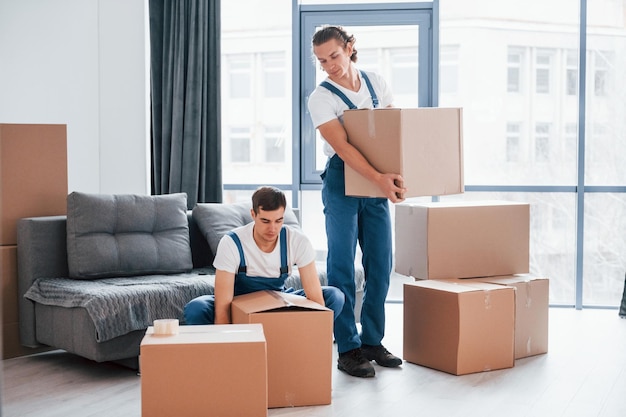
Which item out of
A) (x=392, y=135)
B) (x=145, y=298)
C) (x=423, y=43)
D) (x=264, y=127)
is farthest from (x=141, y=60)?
(x=392, y=135)

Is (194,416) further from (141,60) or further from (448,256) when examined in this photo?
(141,60)

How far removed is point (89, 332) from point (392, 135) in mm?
1398

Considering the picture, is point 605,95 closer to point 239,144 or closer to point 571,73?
point 571,73

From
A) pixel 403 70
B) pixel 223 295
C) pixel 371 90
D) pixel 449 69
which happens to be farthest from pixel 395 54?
pixel 223 295

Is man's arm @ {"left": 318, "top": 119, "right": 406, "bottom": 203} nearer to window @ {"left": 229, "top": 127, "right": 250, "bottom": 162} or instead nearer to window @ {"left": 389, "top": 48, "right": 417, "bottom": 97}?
window @ {"left": 389, "top": 48, "right": 417, "bottom": 97}

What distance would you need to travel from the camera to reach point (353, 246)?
3.05m

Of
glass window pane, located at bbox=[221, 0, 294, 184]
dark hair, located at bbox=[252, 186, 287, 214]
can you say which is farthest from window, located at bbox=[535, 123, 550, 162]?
dark hair, located at bbox=[252, 186, 287, 214]

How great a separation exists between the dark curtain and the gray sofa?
0.92m

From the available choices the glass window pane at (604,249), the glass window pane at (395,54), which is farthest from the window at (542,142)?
Answer: the glass window pane at (395,54)

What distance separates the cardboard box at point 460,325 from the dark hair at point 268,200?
82cm

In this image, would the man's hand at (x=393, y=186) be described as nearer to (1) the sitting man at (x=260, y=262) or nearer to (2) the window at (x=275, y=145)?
(1) the sitting man at (x=260, y=262)

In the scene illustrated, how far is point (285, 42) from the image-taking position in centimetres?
498

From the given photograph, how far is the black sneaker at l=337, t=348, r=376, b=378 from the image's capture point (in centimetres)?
298

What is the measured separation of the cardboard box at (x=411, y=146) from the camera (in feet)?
9.20
